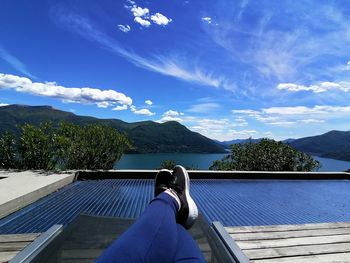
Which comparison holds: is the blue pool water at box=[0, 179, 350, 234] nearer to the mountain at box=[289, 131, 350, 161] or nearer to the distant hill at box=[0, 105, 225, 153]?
the distant hill at box=[0, 105, 225, 153]

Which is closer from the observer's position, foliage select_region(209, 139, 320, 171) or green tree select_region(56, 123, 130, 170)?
green tree select_region(56, 123, 130, 170)

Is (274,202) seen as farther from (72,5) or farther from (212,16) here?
(72,5)

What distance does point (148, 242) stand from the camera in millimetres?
1333

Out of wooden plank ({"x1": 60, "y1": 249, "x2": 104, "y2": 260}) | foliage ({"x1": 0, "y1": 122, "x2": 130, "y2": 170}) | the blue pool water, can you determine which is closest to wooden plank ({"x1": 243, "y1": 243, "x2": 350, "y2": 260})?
wooden plank ({"x1": 60, "y1": 249, "x2": 104, "y2": 260})

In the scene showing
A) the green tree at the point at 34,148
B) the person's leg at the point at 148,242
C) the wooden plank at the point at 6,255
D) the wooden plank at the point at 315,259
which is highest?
the green tree at the point at 34,148

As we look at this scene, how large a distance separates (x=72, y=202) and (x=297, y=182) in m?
4.61

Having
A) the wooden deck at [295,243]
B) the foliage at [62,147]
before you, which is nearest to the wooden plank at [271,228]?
the wooden deck at [295,243]

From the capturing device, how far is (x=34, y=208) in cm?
403

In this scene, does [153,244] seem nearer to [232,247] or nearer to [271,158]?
[232,247]

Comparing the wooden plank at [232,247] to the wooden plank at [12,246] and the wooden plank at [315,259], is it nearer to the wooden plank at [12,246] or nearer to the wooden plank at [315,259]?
the wooden plank at [315,259]

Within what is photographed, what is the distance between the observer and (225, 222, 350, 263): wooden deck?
7.09 ft

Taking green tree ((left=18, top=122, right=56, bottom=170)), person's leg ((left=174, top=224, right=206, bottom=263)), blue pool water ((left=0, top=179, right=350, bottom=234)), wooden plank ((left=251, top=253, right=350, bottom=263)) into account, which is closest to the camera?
person's leg ((left=174, top=224, right=206, bottom=263))

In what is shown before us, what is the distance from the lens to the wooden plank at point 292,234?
252 cm

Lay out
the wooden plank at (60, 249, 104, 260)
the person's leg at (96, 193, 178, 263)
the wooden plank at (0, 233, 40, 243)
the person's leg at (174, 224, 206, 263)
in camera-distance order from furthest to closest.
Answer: the wooden plank at (0, 233, 40, 243)
the wooden plank at (60, 249, 104, 260)
the person's leg at (174, 224, 206, 263)
the person's leg at (96, 193, 178, 263)
